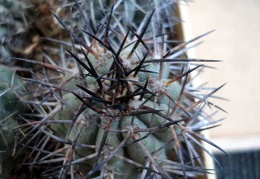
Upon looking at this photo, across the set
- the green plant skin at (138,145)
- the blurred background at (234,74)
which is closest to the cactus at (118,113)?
the green plant skin at (138,145)

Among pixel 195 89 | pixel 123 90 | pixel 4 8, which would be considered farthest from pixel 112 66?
pixel 4 8

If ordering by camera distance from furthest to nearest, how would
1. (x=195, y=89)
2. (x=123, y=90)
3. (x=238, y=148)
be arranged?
(x=238, y=148) → (x=195, y=89) → (x=123, y=90)

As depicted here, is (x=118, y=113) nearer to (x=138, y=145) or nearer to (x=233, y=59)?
(x=138, y=145)

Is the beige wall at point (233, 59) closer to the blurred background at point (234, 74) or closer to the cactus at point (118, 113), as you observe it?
the blurred background at point (234, 74)

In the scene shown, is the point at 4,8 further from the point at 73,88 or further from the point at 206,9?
the point at 206,9

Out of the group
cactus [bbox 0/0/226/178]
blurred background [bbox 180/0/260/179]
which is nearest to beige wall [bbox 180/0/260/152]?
blurred background [bbox 180/0/260/179]

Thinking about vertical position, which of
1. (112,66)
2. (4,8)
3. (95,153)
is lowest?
(95,153)

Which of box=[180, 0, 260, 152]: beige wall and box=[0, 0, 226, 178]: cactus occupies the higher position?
box=[180, 0, 260, 152]: beige wall

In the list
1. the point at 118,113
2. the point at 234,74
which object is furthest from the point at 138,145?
the point at 234,74

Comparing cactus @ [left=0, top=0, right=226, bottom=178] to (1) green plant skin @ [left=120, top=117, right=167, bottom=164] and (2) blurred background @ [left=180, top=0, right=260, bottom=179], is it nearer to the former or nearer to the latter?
(1) green plant skin @ [left=120, top=117, right=167, bottom=164]
